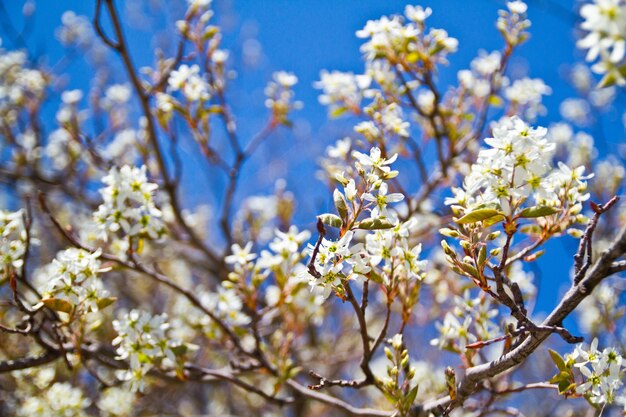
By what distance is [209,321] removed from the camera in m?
3.01

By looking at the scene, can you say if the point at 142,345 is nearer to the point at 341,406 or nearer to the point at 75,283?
the point at 75,283

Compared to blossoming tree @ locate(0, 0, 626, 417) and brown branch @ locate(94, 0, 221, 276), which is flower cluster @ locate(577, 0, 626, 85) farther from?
brown branch @ locate(94, 0, 221, 276)

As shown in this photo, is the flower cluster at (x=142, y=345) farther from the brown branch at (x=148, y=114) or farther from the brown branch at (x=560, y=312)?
the brown branch at (x=148, y=114)

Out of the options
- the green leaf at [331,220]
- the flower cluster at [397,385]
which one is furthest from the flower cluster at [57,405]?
the green leaf at [331,220]

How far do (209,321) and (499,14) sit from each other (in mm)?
2453

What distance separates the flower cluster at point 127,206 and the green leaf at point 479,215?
1.37m

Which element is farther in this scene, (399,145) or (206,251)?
(206,251)

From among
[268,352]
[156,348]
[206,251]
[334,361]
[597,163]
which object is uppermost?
[597,163]

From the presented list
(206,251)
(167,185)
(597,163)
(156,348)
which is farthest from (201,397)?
(597,163)

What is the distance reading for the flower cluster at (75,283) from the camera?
220cm

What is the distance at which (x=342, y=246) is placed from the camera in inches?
69.1

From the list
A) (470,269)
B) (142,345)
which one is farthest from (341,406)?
(470,269)

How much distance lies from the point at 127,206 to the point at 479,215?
157 centimetres

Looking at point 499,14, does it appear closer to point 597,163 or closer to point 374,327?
point 597,163
